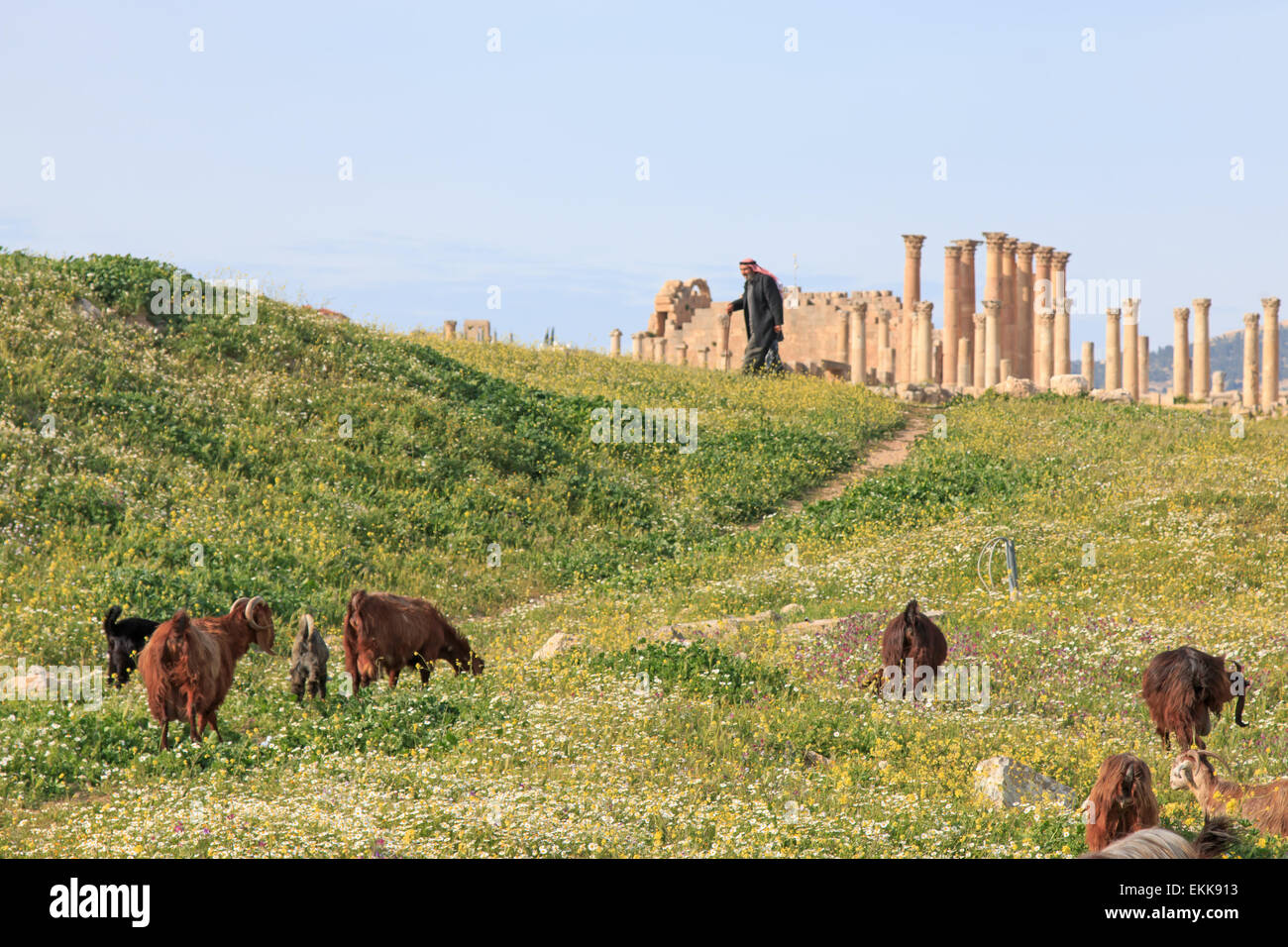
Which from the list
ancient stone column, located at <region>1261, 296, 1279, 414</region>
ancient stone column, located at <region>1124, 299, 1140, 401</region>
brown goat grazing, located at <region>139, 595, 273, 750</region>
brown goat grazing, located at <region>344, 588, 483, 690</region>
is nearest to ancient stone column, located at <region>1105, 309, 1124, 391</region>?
ancient stone column, located at <region>1124, 299, 1140, 401</region>

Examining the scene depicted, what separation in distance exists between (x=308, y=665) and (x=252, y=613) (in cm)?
129

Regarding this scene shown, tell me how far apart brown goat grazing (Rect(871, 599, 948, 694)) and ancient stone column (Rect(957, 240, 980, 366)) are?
41.8m

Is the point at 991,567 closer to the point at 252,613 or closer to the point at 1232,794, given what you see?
the point at 1232,794

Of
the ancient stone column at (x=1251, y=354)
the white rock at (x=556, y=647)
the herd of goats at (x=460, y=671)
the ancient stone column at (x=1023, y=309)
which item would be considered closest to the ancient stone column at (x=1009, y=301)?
the ancient stone column at (x=1023, y=309)

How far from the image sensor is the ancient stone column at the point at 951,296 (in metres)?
53.6

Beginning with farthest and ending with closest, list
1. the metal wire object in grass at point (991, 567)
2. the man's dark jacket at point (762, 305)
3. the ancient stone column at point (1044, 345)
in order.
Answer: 1. the ancient stone column at point (1044, 345)
2. the man's dark jacket at point (762, 305)
3. the metal wire object in grass at point (991, 567)

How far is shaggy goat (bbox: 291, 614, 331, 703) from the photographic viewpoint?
43.7ft

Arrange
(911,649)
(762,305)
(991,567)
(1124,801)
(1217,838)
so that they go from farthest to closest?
(762,305), (991,567), (911,649), (1124,801), (1217,838)

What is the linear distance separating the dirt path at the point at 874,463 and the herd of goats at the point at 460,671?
44.5 feet

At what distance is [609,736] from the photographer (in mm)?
11961

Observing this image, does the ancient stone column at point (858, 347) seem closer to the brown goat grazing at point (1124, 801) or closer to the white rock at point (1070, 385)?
the white rock at point (1070, 385)

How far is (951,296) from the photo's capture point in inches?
2126

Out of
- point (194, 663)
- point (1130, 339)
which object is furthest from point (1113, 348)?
point (194, 663)

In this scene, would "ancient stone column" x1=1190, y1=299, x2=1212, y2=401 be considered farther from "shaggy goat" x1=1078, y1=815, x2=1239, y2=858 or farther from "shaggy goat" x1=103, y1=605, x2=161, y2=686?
"shaggy goat" x1=1078, y1=815, x2=1239, y2=858
